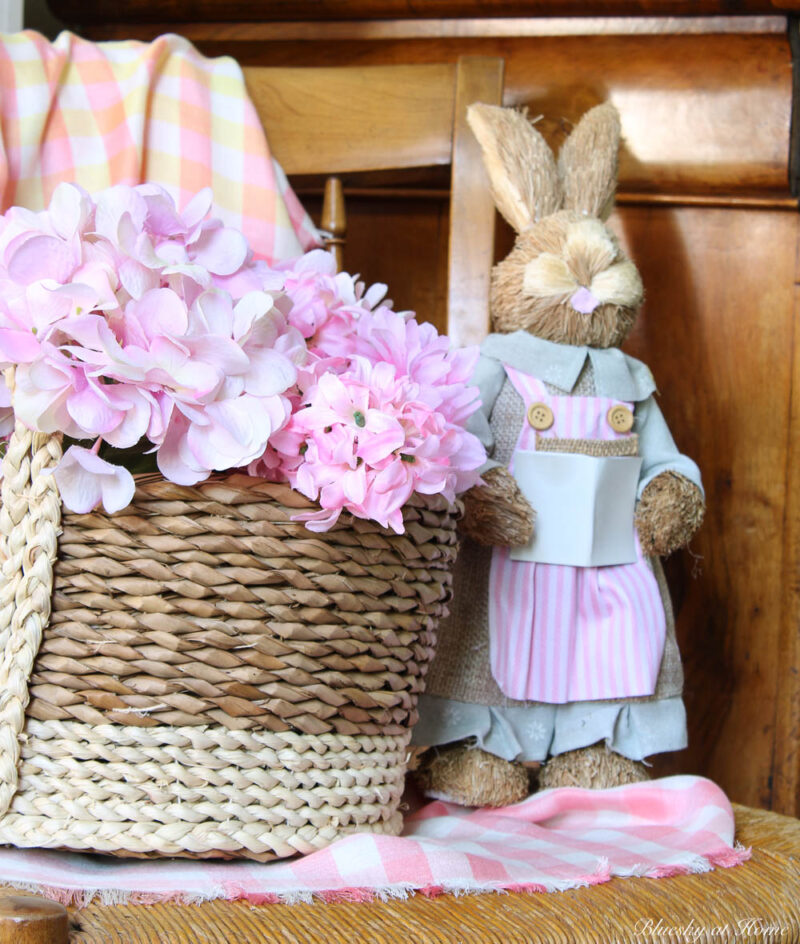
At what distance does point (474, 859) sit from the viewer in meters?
0.59

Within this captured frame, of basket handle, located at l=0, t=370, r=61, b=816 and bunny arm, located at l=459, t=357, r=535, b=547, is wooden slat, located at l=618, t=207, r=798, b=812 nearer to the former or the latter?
bunny arm, located at l=459, t=357, r=535, b=547

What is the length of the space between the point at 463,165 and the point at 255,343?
45cm

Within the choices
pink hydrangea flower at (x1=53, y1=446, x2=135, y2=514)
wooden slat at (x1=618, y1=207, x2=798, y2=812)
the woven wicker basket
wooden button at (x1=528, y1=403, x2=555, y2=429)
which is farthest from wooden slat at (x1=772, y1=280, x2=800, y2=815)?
pink hydrangea flower at (x1=53, y1=446, x2=135, y2=514)

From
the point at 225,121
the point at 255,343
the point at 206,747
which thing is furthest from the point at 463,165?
the point at 206,747

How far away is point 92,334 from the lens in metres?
0.50

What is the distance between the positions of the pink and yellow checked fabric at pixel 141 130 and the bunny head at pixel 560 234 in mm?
177

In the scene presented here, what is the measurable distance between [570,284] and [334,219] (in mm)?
228

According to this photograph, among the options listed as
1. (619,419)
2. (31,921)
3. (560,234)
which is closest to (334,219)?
(560,234)

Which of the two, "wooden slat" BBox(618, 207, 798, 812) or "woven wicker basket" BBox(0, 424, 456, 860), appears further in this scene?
"wooden slat" BBox(618, 207, 798, 812)

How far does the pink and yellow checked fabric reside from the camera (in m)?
0.82

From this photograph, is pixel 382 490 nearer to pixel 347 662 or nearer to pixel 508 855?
pixel 347 662

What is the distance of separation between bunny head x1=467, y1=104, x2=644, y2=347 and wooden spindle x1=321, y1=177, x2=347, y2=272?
136 mm

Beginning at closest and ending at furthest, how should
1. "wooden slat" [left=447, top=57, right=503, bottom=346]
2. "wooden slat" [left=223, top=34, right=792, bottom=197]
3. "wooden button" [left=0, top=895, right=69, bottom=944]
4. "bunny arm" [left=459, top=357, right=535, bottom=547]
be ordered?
"wooden button" [left=0, top=895, right=69, bottom=944] → "bunny arm" [left=459, top=357, right=535, bottom=547] → "wooden slat" [left=447, top=57, right=503, bottom=346] → "wooden slat" [left=223, top=34, right=792, bottom=197]

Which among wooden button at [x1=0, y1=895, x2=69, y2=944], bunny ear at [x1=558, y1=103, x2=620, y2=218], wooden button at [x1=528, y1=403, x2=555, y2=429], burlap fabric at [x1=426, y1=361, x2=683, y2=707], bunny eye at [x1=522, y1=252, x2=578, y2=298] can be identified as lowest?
wooden button at [x1=0, y1=895, x2=69, y2=944]
